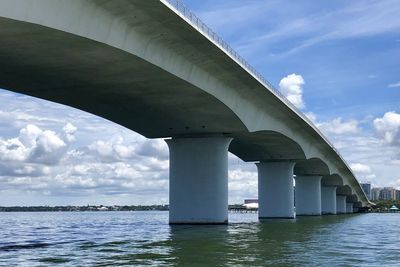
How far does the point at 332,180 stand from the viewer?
4513 inches

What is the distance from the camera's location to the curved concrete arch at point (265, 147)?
2434 inches

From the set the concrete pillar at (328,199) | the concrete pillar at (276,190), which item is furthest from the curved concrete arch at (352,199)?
the concrete pillar at (276,190)

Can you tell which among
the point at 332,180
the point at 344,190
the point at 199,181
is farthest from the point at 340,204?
the point at 199,181

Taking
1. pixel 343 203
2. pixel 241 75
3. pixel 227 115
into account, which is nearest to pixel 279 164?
pixel 227 115

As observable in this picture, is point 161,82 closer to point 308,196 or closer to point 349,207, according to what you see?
point 308,196

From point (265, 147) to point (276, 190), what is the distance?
27.5 ft

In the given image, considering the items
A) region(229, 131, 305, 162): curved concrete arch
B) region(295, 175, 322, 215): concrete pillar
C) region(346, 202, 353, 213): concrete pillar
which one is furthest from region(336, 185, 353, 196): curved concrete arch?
region(229, 131, 305, 162): curved concrete arch

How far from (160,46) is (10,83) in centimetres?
994

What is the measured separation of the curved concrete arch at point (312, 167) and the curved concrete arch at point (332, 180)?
1061 cm

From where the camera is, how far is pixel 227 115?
153 feet

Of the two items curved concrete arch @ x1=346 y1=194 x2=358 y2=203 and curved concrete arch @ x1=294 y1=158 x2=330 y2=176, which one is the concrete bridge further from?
curved concrete arch @ x1=346 y1=194 x2=358 y2=203

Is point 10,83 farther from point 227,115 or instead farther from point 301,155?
point 301,155

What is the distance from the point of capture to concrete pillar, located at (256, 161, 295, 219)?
246 feet

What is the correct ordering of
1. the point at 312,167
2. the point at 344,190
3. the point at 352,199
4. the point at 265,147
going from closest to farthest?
the point at 265,147 < the point at 312,167 < the point at 344,190 < the point at 352,199
